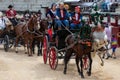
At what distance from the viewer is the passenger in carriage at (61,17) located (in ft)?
43.7

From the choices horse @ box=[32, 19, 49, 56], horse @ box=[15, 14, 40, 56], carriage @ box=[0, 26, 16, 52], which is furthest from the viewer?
carriage @ box=[0, 26, 16, 52]

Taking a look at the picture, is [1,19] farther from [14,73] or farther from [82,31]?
[82,31]

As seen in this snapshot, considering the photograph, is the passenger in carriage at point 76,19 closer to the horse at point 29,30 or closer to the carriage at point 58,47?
the carriage at point 58,47

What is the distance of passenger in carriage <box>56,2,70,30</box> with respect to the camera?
13328mm

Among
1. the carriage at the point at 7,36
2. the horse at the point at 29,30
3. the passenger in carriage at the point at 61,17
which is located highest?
the passenger in carriage at the point at 61,17

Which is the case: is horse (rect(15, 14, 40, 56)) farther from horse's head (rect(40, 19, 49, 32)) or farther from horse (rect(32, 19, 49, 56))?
horse's head (rect(40, 19, 49, 32))

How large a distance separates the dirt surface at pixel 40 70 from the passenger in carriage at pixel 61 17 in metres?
1.60

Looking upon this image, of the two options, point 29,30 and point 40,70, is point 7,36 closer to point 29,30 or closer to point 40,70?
point 29,30

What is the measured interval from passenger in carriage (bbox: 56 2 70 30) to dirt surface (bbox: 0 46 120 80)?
1597 mm

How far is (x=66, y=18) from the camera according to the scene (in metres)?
13.5

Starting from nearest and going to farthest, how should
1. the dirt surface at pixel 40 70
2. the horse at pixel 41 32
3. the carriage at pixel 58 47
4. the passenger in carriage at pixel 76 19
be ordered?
the dirt surface at pixel 40 70
the passenger in carriage at pixel 76 19
the carriage at pixel 58 47
the horse at pixel 41 32

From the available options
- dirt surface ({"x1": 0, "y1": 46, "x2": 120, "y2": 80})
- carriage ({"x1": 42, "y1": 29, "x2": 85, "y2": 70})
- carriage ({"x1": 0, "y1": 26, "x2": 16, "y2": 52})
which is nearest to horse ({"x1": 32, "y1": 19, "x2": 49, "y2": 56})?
dirt surface ({"x1": 0, "y1": 46, "x2": 120, "y2": 80})

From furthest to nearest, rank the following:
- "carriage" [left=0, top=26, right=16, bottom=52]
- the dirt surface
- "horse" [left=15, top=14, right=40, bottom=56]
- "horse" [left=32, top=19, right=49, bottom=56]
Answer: "carriage" [left=0, top=26, right=16, bottom=52] → "horse" [left=32, top=19, right=49, bottom=56] → "horse" [left=15, top=14, right=40, bottom=56] → the dirt surface

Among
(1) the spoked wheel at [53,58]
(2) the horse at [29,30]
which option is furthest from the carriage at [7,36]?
(1) the spoked wheel at [53,58]
